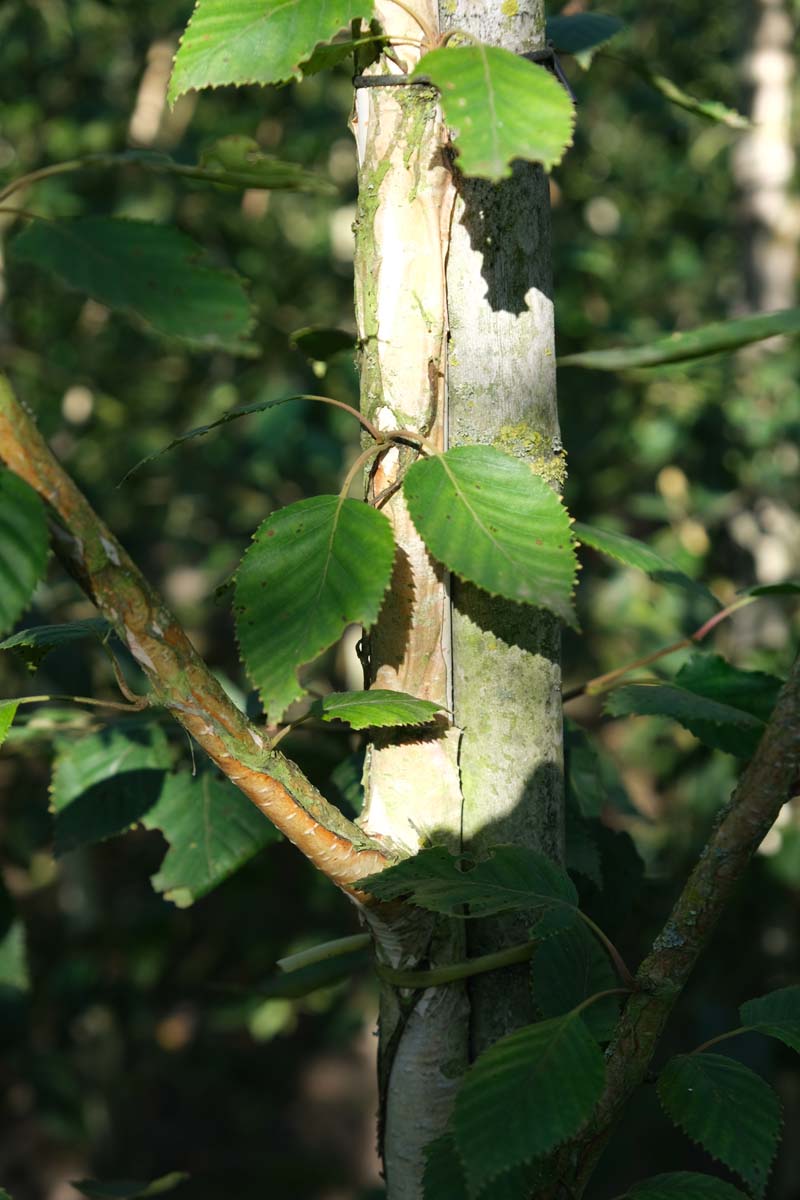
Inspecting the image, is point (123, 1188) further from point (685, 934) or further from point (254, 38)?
point (254, 38)

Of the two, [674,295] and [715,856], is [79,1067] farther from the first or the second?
[674,295]

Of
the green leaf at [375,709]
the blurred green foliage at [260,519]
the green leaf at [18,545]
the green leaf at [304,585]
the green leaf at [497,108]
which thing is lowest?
the blurred green foliage at [260,519]

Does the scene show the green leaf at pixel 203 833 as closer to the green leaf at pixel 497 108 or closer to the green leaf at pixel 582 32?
the green leaf at pixel 497 108

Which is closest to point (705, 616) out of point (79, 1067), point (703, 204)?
point (79, 1067)

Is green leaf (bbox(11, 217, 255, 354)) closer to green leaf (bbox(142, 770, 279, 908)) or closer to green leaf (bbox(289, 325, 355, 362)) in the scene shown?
green leaf (bbox(289, 325, 355, 362))

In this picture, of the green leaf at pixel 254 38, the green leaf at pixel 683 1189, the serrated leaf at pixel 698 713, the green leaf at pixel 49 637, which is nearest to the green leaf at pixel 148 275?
the green leaf at pixel 254 38

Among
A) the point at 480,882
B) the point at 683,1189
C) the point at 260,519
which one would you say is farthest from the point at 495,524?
the point at 260,519

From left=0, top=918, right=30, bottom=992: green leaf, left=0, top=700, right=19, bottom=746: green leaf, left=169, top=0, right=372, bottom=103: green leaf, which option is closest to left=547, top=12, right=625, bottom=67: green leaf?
left=169, top=0, right=372, bottom=103: green leaf
